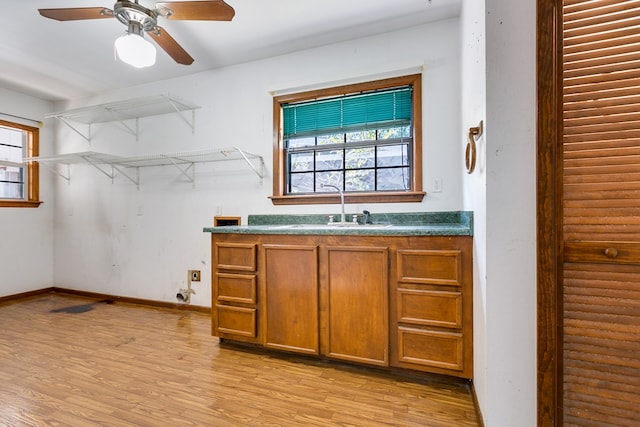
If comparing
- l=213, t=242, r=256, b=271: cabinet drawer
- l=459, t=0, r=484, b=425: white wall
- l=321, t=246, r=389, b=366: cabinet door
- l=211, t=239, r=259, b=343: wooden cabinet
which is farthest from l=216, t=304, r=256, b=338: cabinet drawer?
l=459, t=0, r=484, b=425: white wall

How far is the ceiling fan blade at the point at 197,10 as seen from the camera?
1.66 metres

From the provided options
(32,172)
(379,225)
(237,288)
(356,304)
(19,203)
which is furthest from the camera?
(32,172)

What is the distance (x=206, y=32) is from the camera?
2453 mm

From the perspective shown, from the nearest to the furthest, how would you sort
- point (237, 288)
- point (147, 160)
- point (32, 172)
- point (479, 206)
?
point (479, 206)
point (237, 288)
point (147, 160)
point (32, 172)

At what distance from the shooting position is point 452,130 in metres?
2.34

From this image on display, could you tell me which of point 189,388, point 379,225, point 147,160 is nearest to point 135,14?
point 147,160

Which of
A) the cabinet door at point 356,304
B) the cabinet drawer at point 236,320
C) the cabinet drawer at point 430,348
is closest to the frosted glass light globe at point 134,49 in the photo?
the cabinet door at point 356,304

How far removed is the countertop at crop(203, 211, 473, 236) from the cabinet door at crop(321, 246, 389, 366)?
0.13 m

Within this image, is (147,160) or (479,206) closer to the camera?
(479,206)

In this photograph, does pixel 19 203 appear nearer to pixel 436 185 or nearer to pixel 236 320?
pixel 236 320

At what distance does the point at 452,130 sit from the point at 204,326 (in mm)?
2785

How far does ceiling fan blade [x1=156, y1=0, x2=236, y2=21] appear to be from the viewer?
166 cm

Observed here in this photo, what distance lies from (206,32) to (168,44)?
519mm

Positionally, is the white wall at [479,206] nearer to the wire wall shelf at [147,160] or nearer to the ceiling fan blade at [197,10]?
the ceiling fan blade at [197,10]
